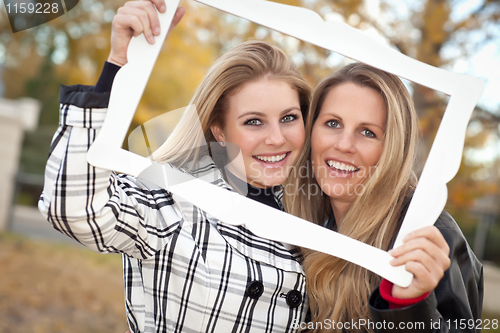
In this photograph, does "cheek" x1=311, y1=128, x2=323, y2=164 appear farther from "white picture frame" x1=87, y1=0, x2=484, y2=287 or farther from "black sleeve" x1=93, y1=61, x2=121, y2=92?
"black sleeve" x1=93, y1=61, x2=121, y2=92

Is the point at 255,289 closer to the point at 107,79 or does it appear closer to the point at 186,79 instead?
the point at 107,79

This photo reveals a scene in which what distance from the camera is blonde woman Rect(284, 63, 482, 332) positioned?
179 cm

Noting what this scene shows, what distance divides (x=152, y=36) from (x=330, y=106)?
3.06 ft

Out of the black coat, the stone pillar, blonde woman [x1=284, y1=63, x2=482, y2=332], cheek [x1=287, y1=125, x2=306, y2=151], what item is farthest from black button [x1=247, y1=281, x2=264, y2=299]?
the stone pillar

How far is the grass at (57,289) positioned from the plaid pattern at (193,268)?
3596 mm

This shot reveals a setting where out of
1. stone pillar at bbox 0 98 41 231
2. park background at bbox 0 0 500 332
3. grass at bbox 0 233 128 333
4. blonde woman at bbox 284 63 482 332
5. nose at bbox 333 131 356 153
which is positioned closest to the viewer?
blonde woman at bbox 284 63 482 332

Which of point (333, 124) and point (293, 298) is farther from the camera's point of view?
point (333, 124)

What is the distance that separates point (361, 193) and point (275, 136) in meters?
0.50

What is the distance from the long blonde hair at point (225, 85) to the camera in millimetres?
1963

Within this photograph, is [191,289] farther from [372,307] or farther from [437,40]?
[437,40]

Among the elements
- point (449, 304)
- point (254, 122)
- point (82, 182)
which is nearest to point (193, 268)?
point (82, 182)

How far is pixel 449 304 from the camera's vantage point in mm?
1669

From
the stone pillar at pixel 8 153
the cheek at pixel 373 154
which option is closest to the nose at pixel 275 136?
the cheek at pixel 373 154

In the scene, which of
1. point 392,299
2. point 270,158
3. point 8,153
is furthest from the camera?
point 8,153
